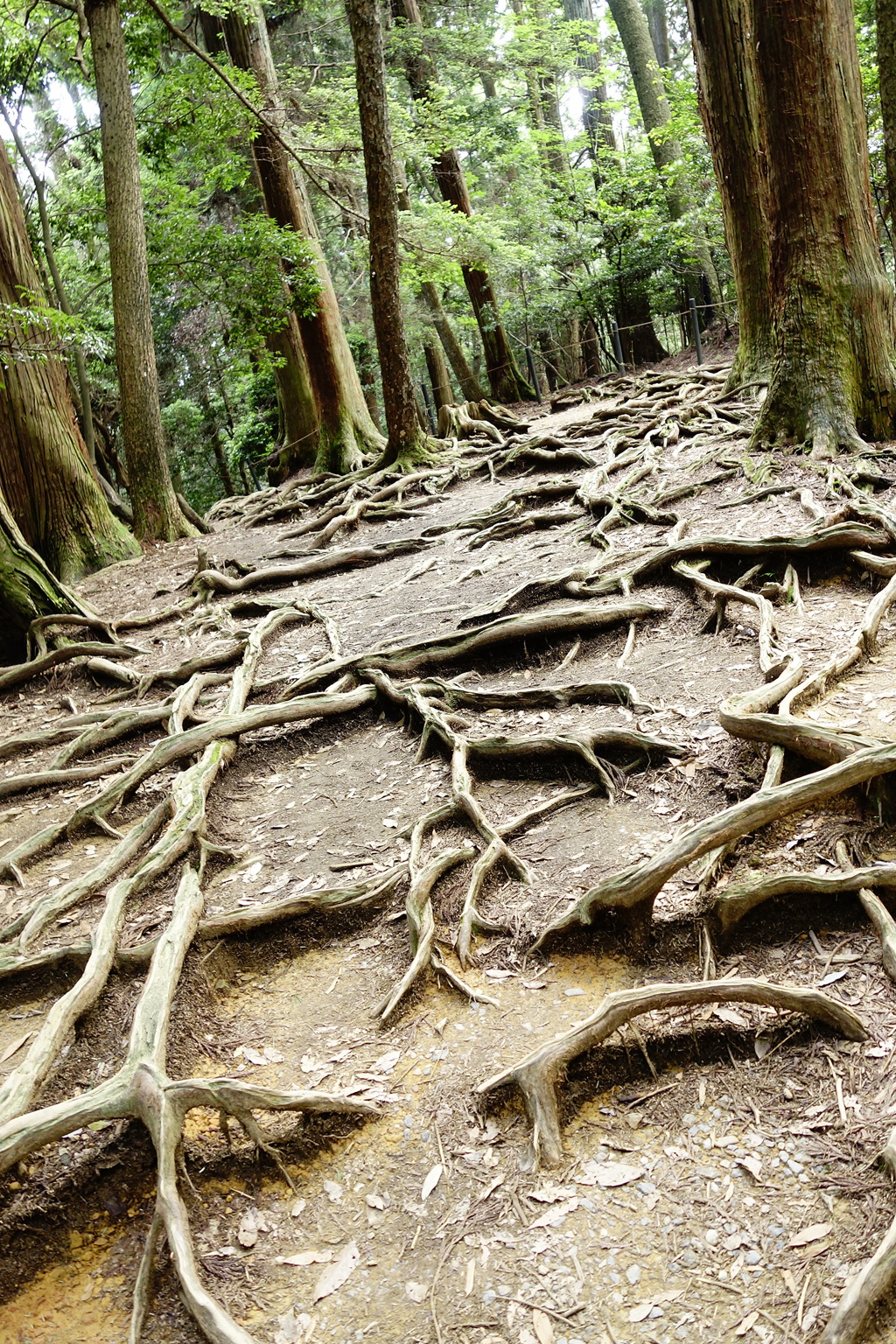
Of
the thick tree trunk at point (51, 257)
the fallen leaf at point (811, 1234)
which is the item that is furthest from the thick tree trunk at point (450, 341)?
the fallen leaf at point (811, 1234)

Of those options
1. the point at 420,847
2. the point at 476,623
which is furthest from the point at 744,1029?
the point at 476,623

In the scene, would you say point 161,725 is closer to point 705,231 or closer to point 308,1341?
point 308,1341

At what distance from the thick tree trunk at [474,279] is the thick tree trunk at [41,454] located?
10553 mm

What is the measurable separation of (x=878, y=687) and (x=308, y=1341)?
→ 11.3ft

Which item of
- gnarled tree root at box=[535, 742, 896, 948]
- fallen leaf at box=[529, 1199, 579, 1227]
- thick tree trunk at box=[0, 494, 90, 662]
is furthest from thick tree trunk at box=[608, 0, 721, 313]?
fallen leaf at box=[529, 1199, 579, 1227]

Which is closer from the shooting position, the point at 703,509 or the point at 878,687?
the point at 878,687

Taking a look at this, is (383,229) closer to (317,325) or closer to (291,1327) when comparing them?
(317,325)

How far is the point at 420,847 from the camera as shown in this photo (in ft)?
13.3

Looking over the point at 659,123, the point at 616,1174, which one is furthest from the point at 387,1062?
the point at 659,123

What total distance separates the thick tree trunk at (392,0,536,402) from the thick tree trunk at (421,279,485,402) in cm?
57

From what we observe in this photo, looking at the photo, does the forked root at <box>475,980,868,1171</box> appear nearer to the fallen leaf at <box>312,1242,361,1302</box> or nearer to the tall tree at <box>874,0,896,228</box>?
the fallen leaf at <box>312,1242,361,1302</box>

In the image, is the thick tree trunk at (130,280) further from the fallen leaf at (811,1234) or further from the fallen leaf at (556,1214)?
the fallen leaf at (811,1234)

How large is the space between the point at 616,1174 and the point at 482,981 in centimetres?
91

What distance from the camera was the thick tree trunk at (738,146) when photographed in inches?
409
